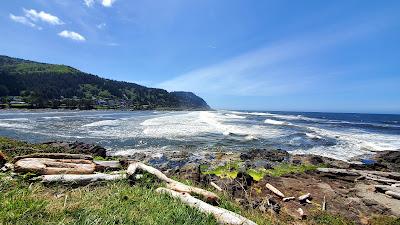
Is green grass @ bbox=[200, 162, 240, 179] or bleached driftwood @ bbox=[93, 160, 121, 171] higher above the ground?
bleached driftwood @ bbox=[93, 160, 121, 171]

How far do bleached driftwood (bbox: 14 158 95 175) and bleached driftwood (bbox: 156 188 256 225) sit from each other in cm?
226

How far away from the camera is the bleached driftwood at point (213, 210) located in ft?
18.6

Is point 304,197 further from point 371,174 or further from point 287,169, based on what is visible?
point 371,174

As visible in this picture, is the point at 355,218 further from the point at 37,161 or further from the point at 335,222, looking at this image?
the point at 37,161

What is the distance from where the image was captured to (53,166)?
7.65 metres

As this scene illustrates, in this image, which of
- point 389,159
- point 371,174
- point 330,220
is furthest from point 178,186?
point 389,159

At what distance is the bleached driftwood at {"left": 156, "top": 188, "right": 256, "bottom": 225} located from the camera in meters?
5.68

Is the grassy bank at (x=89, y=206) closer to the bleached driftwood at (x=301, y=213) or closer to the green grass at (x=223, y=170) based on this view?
the bleached driftwood at (x=301, y=213)

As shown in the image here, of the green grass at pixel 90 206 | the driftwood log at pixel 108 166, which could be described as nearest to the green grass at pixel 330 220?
the green grass at pixel 90 206

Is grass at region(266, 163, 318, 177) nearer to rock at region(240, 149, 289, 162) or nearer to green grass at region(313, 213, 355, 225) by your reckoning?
rock at region(240, 149, 289, 162)

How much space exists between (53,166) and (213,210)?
4321 mm

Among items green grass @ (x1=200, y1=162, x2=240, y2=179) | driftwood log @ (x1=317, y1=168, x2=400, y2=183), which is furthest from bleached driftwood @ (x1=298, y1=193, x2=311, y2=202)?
driftwood log @ (x1=317, y1=168, x2=400, y2=183)

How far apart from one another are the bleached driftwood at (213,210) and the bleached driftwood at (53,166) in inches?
89.0

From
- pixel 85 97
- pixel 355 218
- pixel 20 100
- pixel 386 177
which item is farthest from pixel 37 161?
pixel 85 97
